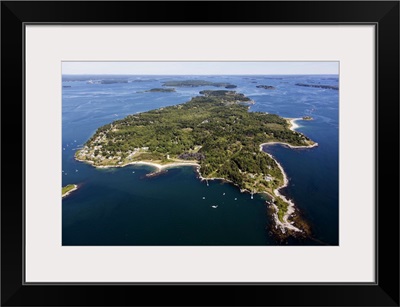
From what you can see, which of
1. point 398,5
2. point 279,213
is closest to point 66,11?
point 398,5

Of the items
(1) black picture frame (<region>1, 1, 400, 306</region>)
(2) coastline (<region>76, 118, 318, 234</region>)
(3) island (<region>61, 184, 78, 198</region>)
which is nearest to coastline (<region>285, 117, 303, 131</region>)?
(2) coastline (<region>76, 118, 318, 234</region>)

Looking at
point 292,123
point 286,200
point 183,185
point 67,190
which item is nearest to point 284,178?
point 286,200

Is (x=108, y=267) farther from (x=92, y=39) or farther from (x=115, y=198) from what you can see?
(x=115, y=198)

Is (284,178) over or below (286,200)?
over

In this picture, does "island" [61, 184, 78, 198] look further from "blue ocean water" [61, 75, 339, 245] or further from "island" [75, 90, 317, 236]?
"island" [75, 90, 317, 236]

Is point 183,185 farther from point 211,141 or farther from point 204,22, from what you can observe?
point 204,22

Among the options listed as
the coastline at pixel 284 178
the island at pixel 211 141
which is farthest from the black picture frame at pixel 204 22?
the island at pixel 211 141
